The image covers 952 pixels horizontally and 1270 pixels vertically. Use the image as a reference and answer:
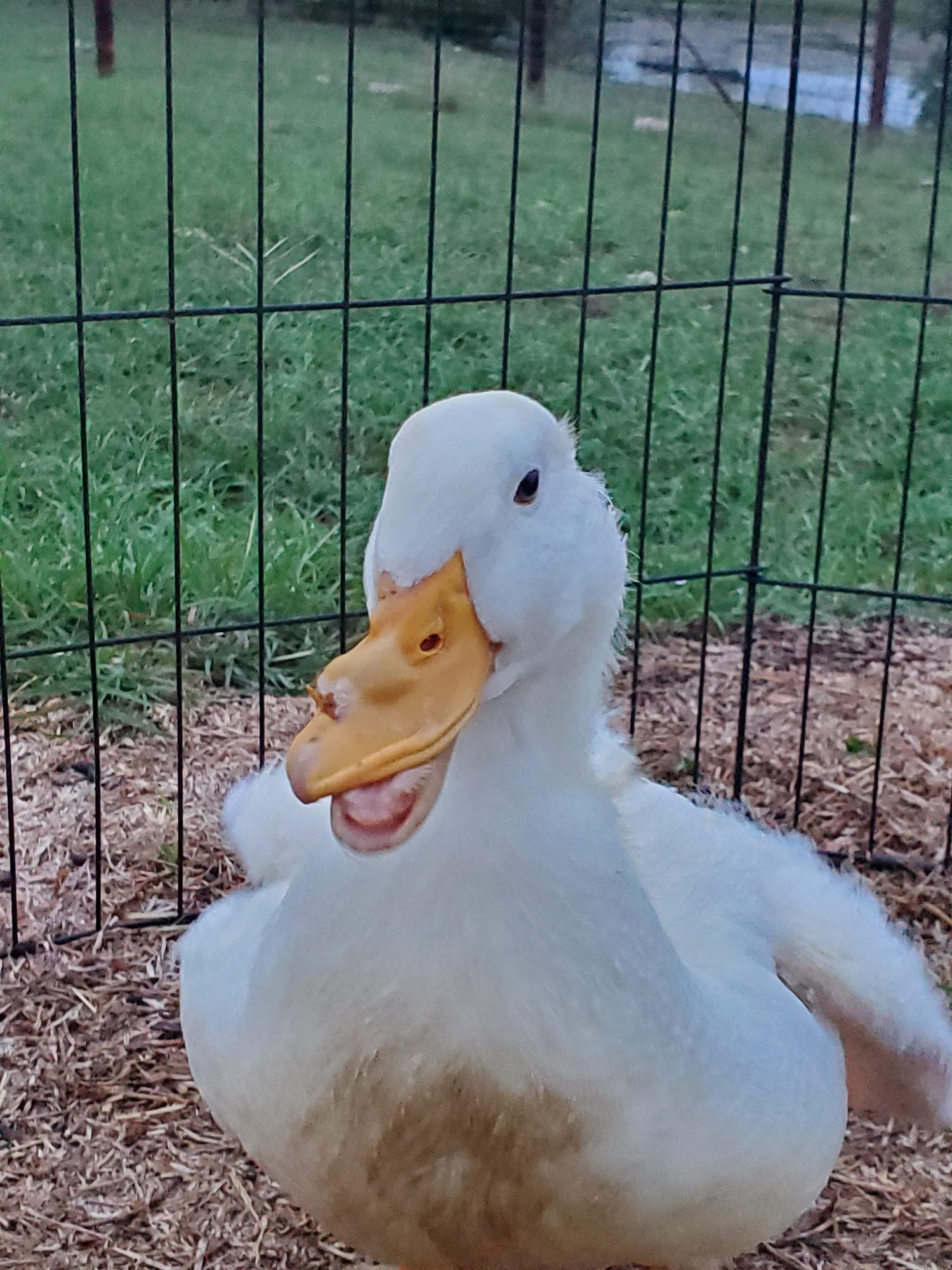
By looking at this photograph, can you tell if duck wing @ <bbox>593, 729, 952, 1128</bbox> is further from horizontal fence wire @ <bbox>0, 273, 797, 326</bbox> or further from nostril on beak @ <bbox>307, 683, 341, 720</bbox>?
horizontal fence wire @ <bbox>0, 273, 797, 326</bbox>

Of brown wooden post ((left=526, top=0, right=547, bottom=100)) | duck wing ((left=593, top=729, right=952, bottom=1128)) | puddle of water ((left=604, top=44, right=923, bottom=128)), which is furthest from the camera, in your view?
puddle of water ((left=604, top=44, right=923, bottom=128))

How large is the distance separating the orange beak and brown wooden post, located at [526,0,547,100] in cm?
667

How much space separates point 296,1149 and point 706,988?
534 mm

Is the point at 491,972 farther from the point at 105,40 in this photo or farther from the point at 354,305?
the point at 105,40

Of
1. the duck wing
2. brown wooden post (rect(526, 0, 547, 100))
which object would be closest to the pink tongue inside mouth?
the duck wing

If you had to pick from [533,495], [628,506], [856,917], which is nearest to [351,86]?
[533,495]

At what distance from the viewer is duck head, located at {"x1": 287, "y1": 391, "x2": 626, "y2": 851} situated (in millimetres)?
1493

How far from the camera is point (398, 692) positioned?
1539 mm

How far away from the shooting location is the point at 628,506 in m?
5.45

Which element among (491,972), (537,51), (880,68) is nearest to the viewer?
(491,972)

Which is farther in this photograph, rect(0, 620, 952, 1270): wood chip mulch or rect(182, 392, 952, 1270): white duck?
rect(0, 620, 952, 1270): wood chip mulch

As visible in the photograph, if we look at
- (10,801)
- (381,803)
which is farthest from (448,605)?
(10,801)

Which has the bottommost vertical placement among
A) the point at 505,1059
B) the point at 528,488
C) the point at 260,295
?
the point at 505,1059

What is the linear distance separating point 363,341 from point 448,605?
521cm
